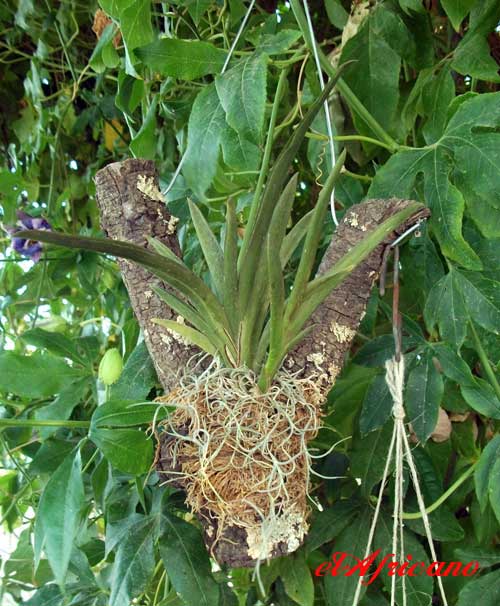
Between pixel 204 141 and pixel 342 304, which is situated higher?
pixel 204 141

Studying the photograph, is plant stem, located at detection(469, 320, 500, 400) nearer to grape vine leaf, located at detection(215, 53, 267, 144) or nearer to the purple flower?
grape vine leaf, located at detection(215, 53, 267, 144)

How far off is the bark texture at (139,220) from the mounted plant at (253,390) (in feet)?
0.11

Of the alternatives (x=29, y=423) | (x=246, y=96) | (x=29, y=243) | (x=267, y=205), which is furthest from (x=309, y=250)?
(x=29, y=243)

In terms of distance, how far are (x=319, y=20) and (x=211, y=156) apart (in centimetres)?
50

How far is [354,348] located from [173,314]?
14.9 inches

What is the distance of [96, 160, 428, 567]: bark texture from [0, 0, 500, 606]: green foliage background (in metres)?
0.05

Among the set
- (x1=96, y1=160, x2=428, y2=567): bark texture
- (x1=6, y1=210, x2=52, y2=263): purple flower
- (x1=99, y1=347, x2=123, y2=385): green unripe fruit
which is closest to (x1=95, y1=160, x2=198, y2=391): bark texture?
(x1=96, y1=160, x2=428, y2=567): bark texture

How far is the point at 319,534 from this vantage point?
0.65 metres

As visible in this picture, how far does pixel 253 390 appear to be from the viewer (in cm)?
47

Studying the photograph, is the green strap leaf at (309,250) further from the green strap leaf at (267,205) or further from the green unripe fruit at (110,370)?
the green unripe fruit at (110,370)

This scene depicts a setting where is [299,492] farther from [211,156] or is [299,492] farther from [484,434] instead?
[484,434]

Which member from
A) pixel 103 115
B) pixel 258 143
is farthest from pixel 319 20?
pixel 258 143

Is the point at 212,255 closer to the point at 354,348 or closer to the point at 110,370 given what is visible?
the point at 110,370

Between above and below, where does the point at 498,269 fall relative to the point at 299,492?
above
